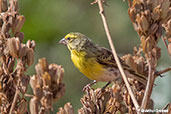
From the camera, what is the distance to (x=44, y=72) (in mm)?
1817

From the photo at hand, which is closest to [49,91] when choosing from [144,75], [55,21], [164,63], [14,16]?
[14,16]

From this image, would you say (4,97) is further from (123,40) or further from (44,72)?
(123,40)

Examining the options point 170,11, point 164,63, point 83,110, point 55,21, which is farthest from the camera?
point 55,21

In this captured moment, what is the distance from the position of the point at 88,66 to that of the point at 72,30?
104 inches

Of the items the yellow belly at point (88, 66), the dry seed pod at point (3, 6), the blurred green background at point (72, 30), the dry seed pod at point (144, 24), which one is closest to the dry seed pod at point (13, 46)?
the dry seed pod at point (3, 6)

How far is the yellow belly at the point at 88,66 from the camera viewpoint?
362 cm

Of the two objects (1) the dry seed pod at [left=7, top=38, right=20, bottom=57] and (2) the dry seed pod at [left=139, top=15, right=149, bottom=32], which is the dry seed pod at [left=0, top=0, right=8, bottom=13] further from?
(2) the dry seed pod at [left=139, top=15, right=149, bottom=32]

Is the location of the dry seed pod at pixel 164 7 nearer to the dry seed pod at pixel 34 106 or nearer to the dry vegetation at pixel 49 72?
the dry vegetation at pixel 49 72

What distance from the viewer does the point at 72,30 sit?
630 cm

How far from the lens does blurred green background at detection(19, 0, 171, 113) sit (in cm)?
563

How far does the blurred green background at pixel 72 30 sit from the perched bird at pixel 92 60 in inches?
56.5

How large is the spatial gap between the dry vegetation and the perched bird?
1377mm

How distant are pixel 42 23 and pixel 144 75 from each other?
144 inches

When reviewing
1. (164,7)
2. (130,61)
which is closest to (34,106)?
(130,61)
